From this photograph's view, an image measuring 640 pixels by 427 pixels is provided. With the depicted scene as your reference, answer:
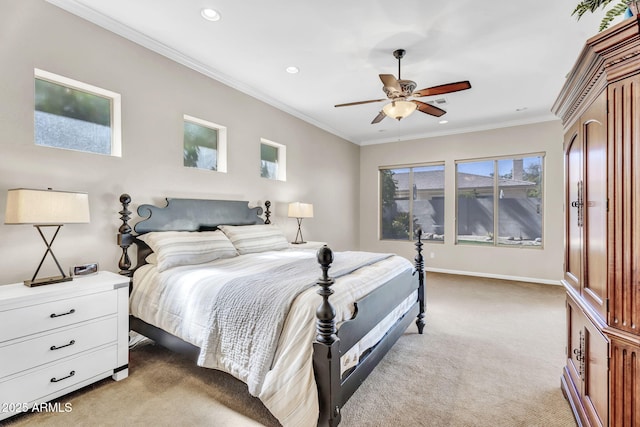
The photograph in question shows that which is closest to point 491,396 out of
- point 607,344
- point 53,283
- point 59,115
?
point 607,344

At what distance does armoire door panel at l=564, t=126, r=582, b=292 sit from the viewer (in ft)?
5.54

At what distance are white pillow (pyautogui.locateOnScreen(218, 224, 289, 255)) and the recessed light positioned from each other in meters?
2.02

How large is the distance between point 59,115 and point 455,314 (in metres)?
4.52

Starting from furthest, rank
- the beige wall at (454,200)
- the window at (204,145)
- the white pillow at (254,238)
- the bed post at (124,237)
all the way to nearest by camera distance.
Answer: the beige wall at (454,200) → the window at (204,145) → the white pillow at (254,238) → the bed post at (124,237)

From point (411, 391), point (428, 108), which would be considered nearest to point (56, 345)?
point (411, 391)

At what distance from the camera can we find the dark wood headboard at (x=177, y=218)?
271 centimetres

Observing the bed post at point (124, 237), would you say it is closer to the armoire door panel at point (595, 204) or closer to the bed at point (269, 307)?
the bed at point (269, 307)

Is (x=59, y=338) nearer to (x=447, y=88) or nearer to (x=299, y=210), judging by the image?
(x=299, y=210)

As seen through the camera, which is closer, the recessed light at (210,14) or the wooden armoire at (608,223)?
the wooden armoire at (608,223)

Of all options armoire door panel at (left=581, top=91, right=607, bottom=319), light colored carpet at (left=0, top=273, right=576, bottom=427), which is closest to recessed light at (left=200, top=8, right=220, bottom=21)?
armoire door panel at (left=581, top=91, right=607, bottom=319)

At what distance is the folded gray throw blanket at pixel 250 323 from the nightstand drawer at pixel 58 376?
0.77 metres

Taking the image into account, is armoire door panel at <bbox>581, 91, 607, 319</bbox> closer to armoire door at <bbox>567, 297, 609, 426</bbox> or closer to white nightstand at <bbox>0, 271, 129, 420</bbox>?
armoire door at <bbox>567, 297, 609, 426</bbox>

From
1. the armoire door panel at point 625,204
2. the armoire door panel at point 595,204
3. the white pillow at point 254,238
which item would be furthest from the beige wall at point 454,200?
the armoire door panel at point 625,204

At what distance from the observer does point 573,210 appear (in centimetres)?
182
